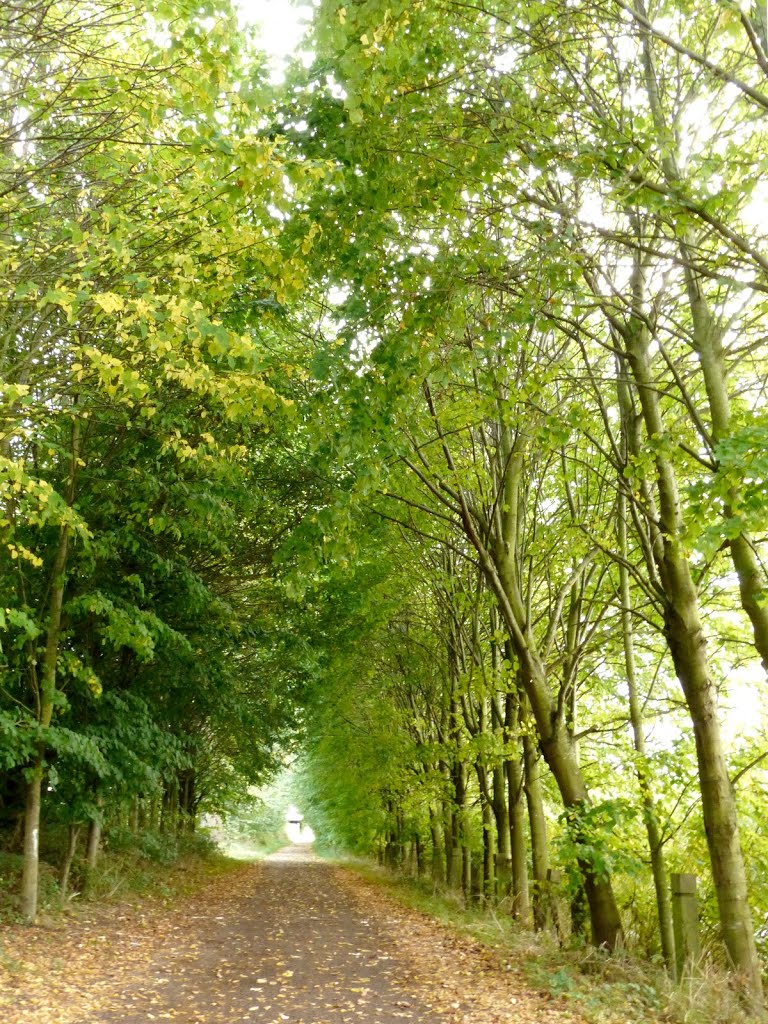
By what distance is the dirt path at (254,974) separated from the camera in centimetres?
715

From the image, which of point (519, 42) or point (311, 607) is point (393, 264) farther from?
point (311, 607)

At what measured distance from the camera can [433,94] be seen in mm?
6664

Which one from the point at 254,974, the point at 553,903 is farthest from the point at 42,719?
the point at 553,903

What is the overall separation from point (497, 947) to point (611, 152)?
29.7 feet

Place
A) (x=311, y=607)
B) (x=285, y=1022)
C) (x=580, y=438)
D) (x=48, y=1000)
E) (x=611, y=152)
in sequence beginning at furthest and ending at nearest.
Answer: (x=311, y=607)
(x=580, y=438)
(x=48, y=1000)
(x=285, y=1022)
(x=611, y=152)

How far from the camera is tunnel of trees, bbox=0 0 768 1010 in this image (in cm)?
614

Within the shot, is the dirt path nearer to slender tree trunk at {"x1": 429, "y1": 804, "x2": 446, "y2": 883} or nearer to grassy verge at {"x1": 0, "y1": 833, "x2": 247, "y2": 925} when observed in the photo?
grassy verge at {"x1": 0, "y1": 833, "x2": 247, "y2": 925}

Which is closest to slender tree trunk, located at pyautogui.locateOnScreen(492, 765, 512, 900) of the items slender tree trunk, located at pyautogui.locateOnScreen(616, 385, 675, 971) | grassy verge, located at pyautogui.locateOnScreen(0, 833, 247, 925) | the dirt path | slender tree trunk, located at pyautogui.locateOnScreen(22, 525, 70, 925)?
the dirt path

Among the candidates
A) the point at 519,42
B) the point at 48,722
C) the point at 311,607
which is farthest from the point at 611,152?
the point at 311,607

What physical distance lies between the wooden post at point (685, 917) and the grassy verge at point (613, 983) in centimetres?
20

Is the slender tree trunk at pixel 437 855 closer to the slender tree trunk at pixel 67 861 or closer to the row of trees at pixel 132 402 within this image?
the row of trees at pixel 132 402

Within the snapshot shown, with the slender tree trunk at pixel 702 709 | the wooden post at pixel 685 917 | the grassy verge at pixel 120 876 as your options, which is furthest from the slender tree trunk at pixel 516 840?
the grassy verge at pixel 120 876

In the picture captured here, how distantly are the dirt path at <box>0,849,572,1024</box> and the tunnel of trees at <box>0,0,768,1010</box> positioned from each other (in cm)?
147

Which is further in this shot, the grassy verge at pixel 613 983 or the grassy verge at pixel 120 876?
the grassy verge at pixel 120 876
